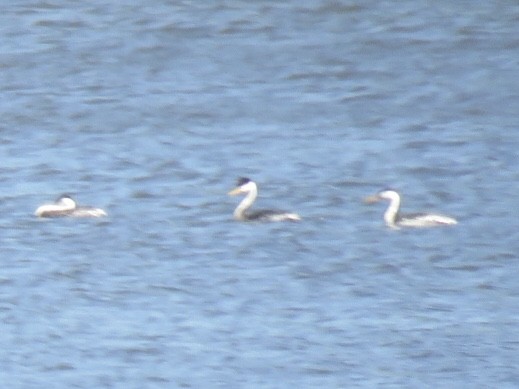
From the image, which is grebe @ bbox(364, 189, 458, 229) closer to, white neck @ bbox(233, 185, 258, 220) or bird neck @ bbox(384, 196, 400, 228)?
bird neck @ bbox(384, 196, 400, 228)

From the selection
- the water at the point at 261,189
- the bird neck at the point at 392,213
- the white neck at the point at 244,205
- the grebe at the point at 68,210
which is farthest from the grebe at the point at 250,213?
the grebe at the point at 68,210

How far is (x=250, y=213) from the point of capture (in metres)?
14.9

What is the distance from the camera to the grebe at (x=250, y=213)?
48.6 ft

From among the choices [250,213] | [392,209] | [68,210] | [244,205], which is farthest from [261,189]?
[68,210]

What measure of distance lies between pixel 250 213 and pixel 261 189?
123 cm

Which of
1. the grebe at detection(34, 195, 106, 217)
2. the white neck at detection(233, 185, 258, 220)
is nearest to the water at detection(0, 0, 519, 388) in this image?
the grebe at detection(34, 195, 106, 217)

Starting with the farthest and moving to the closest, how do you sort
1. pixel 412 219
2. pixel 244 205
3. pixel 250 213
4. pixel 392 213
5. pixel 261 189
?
1. pixel 261 189
2. pixel 244 205
3. pixel 250 213
4. pixel 392 213
5. pixel 412 219

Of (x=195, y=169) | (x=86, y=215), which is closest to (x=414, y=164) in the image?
(x=195, y=169)

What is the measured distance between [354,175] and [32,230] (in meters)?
2.86

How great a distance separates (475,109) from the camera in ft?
61.5

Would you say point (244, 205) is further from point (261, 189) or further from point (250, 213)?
point (261, 189)

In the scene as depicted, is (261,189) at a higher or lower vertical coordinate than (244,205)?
lower

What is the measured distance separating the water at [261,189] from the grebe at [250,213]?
0.15m

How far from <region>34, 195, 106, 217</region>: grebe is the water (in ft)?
0.36
